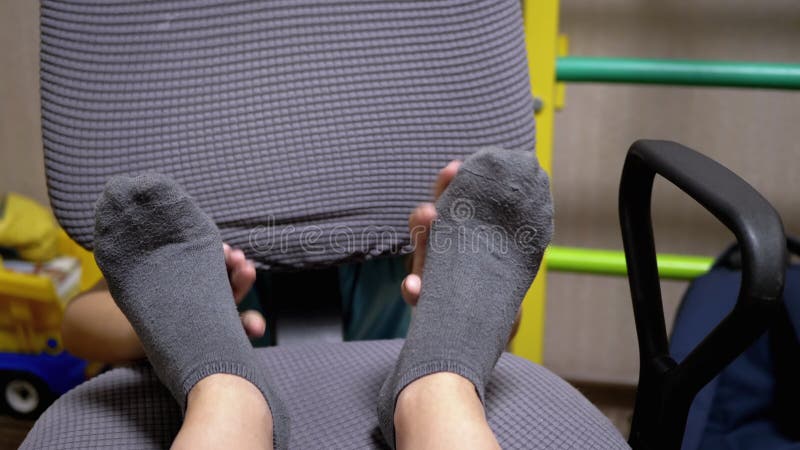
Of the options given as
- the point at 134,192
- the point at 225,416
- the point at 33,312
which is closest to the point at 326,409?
the point at 225,416

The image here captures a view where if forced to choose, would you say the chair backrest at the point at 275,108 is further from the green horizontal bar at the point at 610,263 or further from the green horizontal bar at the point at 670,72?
the green horizontal bar at the point at 610,263

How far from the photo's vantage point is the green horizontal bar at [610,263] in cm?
100

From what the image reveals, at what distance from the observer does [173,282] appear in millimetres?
516

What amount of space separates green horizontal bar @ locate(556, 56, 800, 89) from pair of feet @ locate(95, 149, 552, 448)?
1.42 ft

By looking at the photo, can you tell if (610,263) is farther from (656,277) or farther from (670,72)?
(656,277)

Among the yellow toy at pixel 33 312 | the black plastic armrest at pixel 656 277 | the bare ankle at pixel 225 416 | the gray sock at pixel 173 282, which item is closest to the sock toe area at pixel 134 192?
the gray sock at pixel 173 282

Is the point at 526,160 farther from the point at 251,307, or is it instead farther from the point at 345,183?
the point at 251,307

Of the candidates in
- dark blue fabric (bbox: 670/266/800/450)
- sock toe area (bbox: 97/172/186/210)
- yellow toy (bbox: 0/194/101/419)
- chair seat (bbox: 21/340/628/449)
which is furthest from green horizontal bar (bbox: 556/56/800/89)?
yellow toy (bbox: 0/194/101/419)

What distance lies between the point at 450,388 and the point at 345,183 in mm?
191

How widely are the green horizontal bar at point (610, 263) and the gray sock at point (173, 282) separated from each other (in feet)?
1.95

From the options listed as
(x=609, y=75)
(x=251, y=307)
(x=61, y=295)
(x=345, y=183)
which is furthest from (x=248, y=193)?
(x=61, y=295)

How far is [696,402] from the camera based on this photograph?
2.67 feet

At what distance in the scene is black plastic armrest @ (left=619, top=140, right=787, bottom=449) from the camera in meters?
0.39

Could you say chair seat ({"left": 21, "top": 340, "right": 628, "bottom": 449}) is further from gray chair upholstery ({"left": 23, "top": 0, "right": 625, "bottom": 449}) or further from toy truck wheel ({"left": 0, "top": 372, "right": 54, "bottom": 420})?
toy truck wheel ({"left": 0, "top": 372, "right": 54, "bottom": 420})
